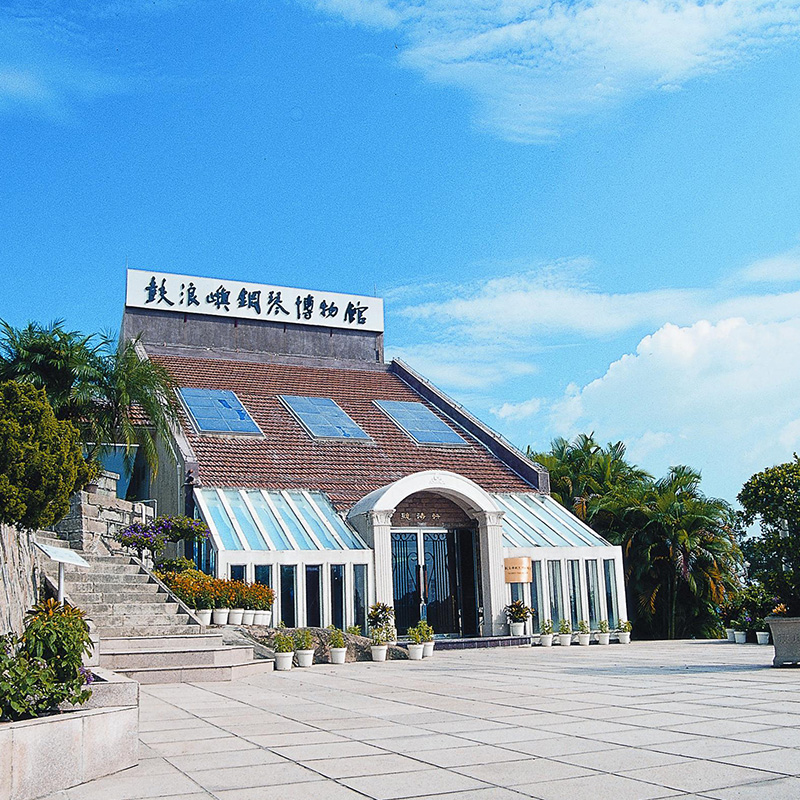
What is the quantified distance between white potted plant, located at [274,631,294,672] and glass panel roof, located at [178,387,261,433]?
452 inches

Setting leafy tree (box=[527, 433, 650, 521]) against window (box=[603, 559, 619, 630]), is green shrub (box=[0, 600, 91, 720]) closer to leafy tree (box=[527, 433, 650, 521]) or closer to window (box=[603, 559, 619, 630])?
window (box=[603, 559, 619, 630])

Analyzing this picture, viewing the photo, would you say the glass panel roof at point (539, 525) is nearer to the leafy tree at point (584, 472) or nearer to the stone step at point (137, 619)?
the leafy tree at point (584, 472)

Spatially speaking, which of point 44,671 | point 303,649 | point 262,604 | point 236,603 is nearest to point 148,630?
point 236,603

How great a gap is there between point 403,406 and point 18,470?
82.0 feet

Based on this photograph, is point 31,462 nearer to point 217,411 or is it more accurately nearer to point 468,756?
point 468,756

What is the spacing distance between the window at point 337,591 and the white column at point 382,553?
3.07 ft

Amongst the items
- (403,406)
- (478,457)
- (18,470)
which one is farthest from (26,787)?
(403,406)

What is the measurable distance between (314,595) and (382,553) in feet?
7.05

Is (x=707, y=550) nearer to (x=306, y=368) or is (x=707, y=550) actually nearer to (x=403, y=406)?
(x=403, y=406)

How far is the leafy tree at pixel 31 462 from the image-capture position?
36.6 ft

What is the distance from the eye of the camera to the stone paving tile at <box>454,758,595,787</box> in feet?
20.0

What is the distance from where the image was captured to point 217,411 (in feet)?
97.7

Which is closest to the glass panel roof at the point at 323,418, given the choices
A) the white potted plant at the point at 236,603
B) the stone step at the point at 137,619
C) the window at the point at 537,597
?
the window at the point at 537,597

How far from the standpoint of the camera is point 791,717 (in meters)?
8.41
